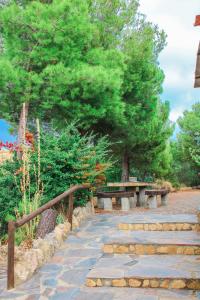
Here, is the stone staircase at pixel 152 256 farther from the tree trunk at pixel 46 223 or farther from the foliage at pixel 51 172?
the foliage at pixel 51 172

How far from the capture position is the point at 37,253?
211 inches

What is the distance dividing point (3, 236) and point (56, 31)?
563 cm

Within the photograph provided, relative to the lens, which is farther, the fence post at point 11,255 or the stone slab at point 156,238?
the stone slab at point 156,238

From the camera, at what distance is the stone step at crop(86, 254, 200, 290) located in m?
4.43

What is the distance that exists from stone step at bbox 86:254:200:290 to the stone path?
0.04 meters

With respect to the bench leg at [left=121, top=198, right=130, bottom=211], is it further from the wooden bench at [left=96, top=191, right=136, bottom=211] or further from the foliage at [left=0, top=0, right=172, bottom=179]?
the foliage at [left=0, top=0, right=172, bottom=179]

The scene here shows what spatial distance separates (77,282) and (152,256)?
4.30 feet

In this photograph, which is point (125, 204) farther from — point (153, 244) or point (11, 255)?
point (11, 255)

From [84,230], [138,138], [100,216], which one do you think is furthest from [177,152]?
[84,230]

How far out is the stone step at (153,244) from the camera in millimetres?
5555

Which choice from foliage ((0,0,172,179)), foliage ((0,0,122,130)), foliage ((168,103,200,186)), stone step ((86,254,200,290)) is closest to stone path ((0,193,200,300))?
stone step ((86,254,200,290))

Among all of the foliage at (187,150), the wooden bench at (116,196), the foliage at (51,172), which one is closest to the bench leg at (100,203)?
the wooden bench at (116,196)

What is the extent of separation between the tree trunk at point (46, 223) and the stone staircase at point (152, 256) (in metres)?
1.21

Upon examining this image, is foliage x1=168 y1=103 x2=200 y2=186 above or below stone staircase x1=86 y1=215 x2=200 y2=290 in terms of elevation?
above
